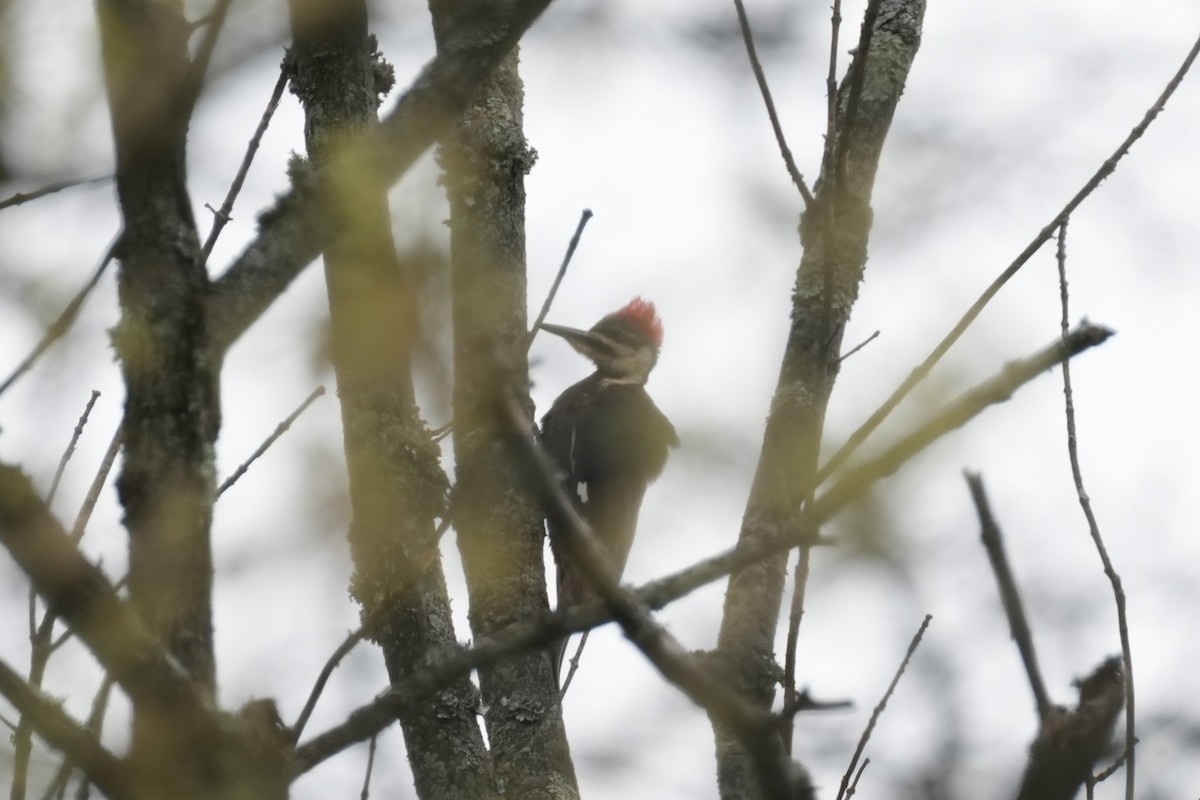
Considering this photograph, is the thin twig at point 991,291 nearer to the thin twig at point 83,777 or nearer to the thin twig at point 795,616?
the thin twig at point 795,616

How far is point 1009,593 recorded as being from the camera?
1.28 meters

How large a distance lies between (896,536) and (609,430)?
3.99 metres

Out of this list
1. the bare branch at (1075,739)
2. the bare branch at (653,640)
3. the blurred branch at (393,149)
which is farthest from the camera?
the blurred branch at (393,149)

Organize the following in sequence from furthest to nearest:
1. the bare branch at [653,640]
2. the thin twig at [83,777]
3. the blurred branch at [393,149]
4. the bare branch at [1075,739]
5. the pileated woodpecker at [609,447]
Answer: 1. the pileated woodpecker at [609,447]
2. the thin twig at [83,777]
3. the blurred branch at [393,149]
4. the bare branch at [653,640]
5. the bare branch at [1075,739]

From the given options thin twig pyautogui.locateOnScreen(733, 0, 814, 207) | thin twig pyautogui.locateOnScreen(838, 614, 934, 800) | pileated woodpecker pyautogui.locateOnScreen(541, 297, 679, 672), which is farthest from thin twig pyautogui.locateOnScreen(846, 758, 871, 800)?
pileated woodpecker pyautogui.locateOnScreen(541, 297, 679, 672)

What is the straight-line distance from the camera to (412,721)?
3018 mm

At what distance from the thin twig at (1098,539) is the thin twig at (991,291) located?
0.05 meters

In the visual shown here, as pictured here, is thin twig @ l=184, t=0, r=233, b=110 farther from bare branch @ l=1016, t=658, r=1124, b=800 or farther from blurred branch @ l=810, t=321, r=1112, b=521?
bare branch @ l=1016, t=658, r=1124, b=800

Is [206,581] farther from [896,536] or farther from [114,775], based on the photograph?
[896,536]

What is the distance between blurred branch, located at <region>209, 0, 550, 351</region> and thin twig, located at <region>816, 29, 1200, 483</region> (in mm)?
711

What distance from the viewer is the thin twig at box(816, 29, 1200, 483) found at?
1779 mm

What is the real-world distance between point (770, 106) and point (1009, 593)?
1942mm

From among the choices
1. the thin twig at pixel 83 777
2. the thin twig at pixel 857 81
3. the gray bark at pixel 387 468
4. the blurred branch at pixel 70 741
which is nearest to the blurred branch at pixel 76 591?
the blurred branch at pixel 70 741

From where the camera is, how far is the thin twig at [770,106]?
9.73ft
